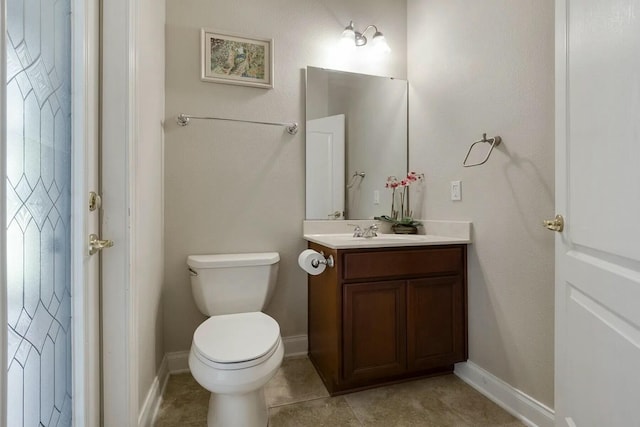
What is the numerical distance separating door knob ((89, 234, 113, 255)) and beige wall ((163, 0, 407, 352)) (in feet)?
2.75

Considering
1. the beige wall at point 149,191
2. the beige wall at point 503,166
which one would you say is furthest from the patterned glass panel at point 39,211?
the beige wall at point 503,166

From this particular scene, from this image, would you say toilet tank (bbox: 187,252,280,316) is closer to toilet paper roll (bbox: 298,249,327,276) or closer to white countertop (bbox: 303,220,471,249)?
toilet paper roll (bbox: 298,249,327,276)

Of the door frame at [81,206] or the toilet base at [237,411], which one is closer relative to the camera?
the door frame at [81,206]

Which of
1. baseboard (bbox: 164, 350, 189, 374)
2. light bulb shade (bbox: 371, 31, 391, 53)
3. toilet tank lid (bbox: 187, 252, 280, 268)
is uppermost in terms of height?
light bulb shade (bbox: 371, 31, 391, 53)

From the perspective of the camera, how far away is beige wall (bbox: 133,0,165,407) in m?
1.24

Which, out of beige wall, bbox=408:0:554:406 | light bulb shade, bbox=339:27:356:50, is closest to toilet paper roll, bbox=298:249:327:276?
beige wall, bbox=408:0:554:406

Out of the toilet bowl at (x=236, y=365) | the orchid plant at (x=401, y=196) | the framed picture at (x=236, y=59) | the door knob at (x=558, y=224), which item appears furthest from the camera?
the orchid plant at (x=401, y=196)

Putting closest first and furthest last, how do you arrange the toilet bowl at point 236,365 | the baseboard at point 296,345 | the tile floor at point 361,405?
the toilet bowl at point 236,365
the tile floor at point 361,405
the baseboard at point 296,345

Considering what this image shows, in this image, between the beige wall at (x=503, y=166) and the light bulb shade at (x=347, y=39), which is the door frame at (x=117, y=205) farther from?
the beige wall at (x=503, y=166)

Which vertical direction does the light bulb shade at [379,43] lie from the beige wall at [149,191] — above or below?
above

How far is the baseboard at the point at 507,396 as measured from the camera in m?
1.35

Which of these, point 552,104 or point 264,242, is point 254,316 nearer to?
point 264,242

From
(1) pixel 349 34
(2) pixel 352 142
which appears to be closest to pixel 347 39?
(1) pixel 349 34

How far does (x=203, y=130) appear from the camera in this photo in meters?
1.90
